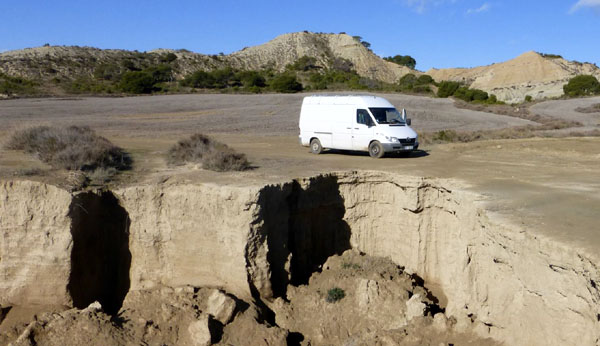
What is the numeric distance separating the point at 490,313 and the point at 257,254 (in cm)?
469

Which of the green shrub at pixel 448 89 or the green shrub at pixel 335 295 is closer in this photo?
the green shrub at pixel 335 295

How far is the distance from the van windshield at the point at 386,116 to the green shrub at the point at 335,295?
715cm

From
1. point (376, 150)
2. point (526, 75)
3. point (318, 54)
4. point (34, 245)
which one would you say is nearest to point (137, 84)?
point (318, 54)

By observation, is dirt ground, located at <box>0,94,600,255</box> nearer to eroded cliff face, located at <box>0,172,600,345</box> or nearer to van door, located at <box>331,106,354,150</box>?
van door, located at <box>331,106,354,150</box>

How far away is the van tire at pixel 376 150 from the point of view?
16219mm

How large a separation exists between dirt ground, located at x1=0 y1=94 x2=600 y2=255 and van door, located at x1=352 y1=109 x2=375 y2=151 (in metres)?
0.45

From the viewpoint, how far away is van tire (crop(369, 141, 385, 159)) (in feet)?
53.2

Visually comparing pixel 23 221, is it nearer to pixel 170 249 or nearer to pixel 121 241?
pixel 121 241

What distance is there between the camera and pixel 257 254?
34.9ft

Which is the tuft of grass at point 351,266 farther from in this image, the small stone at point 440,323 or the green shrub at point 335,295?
the small stone at point 440,323

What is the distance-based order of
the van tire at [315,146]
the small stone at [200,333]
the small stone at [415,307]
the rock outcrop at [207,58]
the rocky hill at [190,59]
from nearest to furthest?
the small stone at [200,333] < the small stone at [415,307] < the van tire at [315,146] < the rocky hill at [190,59] < the rock outcrop at [207,58]

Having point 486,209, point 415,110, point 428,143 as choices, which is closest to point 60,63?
point 415,110

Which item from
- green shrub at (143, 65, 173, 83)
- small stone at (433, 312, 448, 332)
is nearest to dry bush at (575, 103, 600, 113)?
small stone at (433, 312, 448, 332)

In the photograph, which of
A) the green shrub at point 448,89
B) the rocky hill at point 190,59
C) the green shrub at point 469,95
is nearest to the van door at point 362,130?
the green shrub at point 469,95
